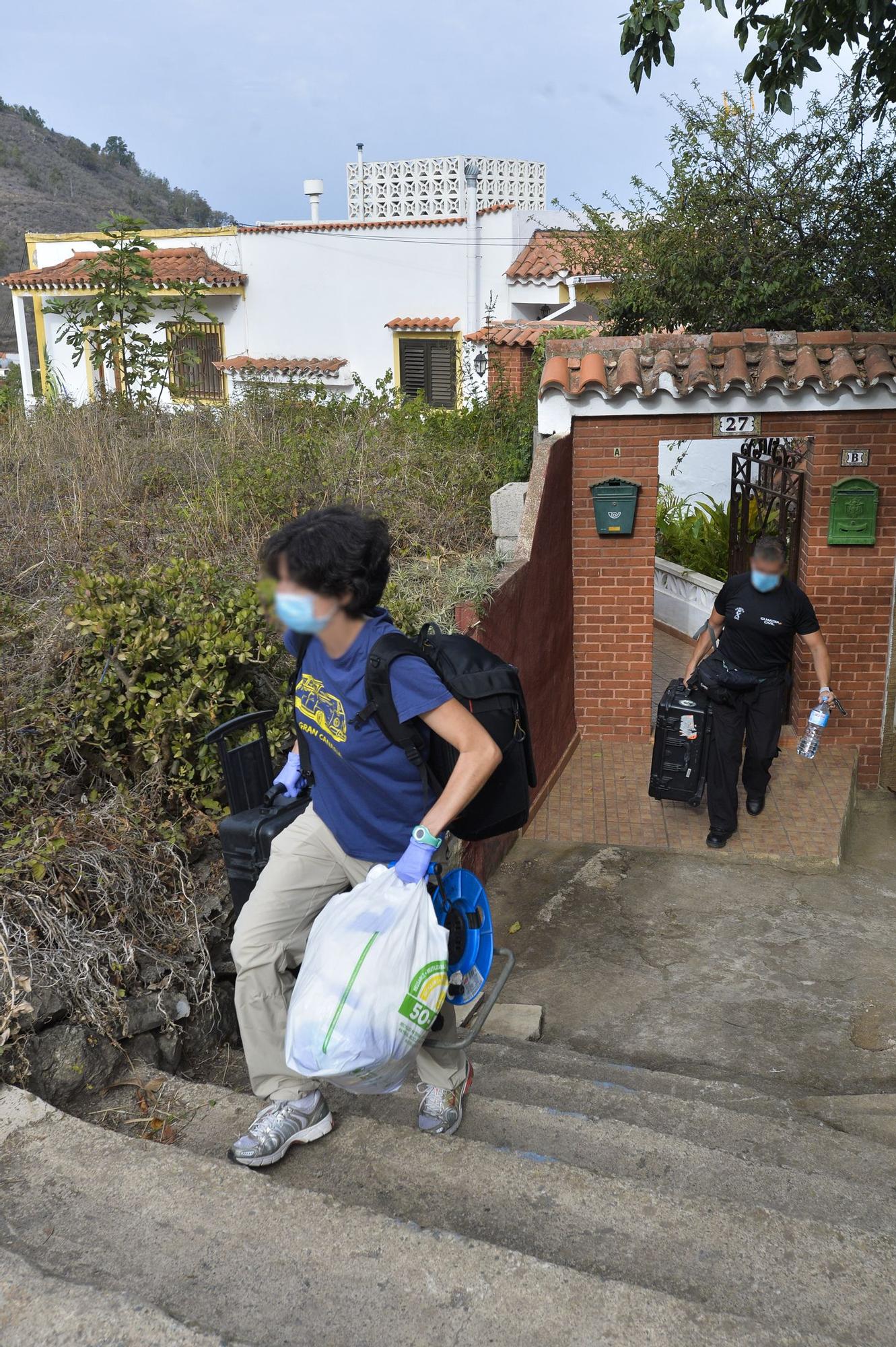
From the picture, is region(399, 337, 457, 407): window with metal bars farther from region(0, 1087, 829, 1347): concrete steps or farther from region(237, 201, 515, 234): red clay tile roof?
region(0, 1087, 829, 1347): concrete steps

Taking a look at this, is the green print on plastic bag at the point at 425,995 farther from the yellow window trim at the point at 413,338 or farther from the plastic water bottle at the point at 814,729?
the yellow window trim at the point at 413,338

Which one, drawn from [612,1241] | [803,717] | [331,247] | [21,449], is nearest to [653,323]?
[803,717]

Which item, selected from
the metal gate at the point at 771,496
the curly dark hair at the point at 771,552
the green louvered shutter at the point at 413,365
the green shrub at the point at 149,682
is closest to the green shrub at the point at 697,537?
the metal gate at the point at 771,496

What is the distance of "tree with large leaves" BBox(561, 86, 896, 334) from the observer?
29.2 ft

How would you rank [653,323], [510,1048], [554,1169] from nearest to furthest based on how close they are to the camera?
1. [554,1169]
2. [510,1048]
3. [653,323]

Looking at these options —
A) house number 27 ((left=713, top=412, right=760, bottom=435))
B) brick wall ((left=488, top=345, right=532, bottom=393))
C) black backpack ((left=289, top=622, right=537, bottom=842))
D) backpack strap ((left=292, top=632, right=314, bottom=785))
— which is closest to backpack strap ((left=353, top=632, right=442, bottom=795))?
black backpack ((left=289, top=622, right=537, bottom=842))

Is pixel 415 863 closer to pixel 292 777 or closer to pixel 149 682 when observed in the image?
pixel 292 777

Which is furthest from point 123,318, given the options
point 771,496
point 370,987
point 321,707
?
point 370,987

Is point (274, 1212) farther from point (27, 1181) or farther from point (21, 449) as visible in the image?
point (21, 449)

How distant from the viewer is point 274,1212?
2627mm

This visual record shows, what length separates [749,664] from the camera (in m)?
6.47

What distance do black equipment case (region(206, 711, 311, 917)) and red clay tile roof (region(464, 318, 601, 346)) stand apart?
13735mm

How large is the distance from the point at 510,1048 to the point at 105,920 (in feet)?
5.33

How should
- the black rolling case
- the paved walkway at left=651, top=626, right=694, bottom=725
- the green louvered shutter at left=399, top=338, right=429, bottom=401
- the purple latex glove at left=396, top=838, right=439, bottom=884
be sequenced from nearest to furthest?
the purple latex glove at left=396, top=838, right=439, bottom=884 → the black rolling case → the paved walkway at left=651, top=626, right=694, bottom=725 → the green louvered shutter at left=399, top=338, right=429, bottom=401
